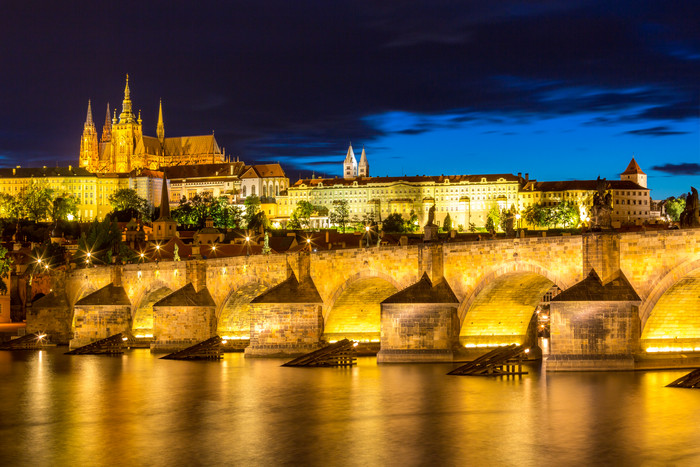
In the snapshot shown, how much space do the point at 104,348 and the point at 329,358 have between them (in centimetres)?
1959

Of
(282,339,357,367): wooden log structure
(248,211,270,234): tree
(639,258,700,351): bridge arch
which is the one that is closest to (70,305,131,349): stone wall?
(282,339,357,367): wooden log structure

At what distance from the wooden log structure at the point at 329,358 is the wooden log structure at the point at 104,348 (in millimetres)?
17452

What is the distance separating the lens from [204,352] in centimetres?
5075

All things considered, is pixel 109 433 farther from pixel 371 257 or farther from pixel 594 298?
pixel 371 257

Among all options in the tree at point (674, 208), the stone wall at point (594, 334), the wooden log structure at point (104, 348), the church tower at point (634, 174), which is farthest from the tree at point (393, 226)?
the stone wall at point (594, 334)

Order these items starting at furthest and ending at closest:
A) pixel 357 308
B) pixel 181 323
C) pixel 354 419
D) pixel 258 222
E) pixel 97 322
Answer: pixel 258 222 → pixel 97 322 → pixel 181 323 → pixel 357 308 → pixel 354 419

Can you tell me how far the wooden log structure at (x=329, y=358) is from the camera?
4312 centimetres

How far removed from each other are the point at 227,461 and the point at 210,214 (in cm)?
16555

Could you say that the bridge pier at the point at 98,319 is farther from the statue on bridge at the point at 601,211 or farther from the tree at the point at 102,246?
the statue on bridge at the point at 601,211

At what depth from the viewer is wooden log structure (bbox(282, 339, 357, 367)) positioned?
43.1m

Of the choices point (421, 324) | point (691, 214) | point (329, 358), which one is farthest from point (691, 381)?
point (329, 358)

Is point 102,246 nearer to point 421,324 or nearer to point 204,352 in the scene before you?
point 204,352

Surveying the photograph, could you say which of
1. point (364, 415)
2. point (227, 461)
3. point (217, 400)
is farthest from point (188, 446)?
point (217, 400)

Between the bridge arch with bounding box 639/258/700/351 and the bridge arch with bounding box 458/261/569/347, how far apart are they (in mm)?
5265
